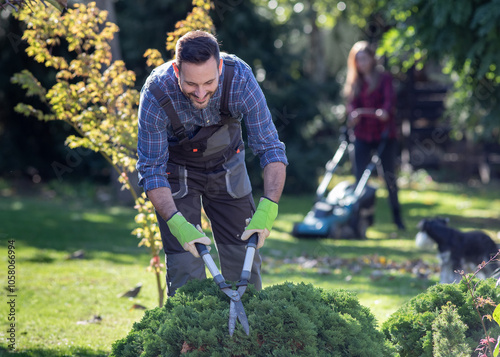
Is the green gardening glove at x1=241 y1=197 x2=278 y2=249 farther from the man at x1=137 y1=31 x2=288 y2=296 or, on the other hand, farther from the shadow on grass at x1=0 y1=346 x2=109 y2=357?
the shadow on grass at x1=0 y1=346 x2=109 y2=357

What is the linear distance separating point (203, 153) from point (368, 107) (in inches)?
194

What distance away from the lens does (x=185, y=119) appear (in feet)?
11.5

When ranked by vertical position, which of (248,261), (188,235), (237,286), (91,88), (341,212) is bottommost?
(237,286)

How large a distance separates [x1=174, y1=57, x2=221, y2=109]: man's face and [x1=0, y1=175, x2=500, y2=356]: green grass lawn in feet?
5.58

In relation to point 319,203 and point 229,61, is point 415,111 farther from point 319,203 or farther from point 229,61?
point 229,61

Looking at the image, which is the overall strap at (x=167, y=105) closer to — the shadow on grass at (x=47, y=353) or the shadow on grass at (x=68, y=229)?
the shadow on grass at (x=47, y=353)

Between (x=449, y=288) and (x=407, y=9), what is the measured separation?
15.6 feet

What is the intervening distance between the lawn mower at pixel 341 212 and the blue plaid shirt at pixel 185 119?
450 centimetres

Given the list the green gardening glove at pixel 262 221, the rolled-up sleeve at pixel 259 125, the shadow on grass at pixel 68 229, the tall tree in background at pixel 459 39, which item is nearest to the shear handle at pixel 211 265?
the green gardening glove at pixel 262 221

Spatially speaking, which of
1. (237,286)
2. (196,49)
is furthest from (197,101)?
(237,286)

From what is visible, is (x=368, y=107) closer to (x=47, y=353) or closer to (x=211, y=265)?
(x=47, y=353)

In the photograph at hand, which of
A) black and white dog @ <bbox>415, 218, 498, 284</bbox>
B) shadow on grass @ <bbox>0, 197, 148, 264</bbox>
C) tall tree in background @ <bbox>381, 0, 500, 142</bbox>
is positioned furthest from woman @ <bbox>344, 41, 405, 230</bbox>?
shadow on grass @ <bbox>0, 197, 148, 264</bbox>

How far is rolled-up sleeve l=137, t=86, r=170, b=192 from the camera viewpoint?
11.0ft

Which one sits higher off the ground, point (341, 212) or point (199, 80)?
point (341, 212)
